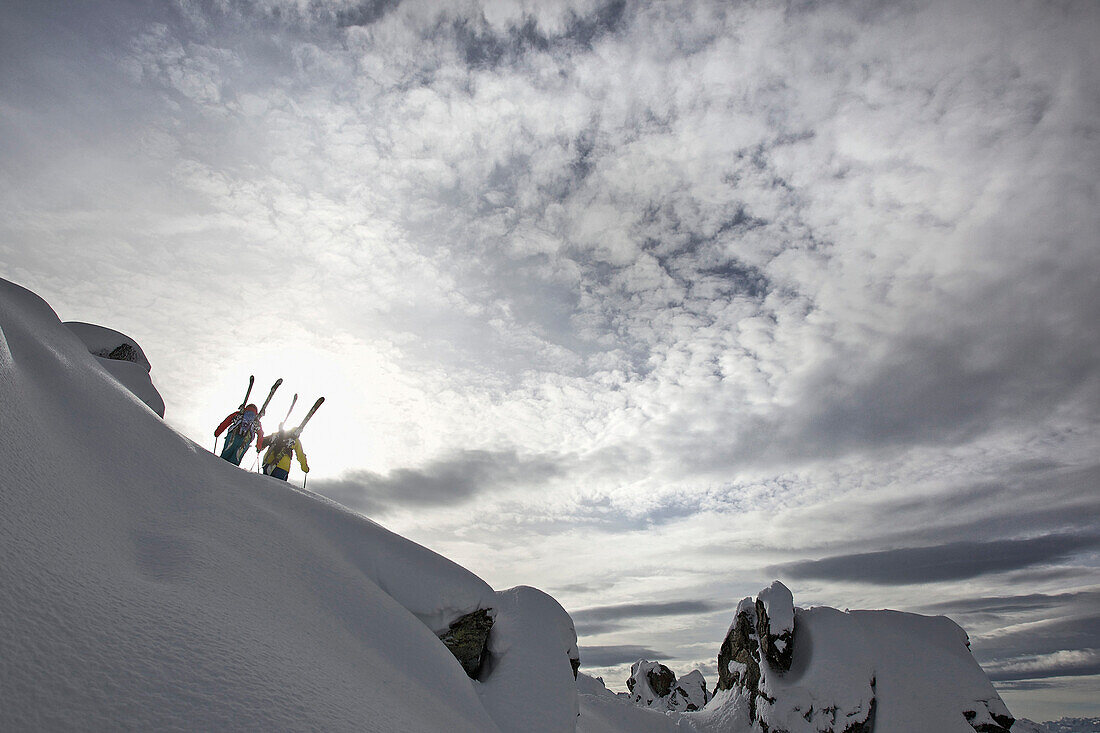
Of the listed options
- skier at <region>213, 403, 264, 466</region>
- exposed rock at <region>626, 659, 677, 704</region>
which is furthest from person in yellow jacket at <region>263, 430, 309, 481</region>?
exposed rock at <region>626, 659, 677, 704</region>

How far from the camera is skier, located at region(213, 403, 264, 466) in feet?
52.1

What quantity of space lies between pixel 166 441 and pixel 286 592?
409 cm

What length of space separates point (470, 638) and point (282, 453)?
27.9 feet

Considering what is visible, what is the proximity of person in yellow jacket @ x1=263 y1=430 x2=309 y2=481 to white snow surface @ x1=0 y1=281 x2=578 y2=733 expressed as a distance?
4476mm

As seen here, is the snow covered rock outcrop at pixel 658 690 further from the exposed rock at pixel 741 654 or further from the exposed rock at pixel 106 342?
the exposed rock at pixel 106 342

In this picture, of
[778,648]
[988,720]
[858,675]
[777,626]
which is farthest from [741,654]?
[988,720]

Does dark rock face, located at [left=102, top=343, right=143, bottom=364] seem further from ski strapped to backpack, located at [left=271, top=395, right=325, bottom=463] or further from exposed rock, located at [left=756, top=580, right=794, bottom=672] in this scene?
exposed rock, located at [left=756, top=580, right=794, bottom=672]

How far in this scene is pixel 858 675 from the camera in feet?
79.7

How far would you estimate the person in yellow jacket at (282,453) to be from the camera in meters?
15.3

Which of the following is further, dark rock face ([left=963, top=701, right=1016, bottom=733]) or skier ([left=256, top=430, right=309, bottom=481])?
dark rock face ([left=963, top=701, right=1016, bottom=733])

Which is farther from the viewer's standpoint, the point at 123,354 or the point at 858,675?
the point at 858,675

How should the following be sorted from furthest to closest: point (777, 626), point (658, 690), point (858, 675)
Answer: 1. point (658, 690)
2. point (777, 626)
3. point (858, 675)

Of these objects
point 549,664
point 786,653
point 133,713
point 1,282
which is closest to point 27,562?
point 133,713

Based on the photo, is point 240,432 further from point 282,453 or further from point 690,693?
point 690,693
